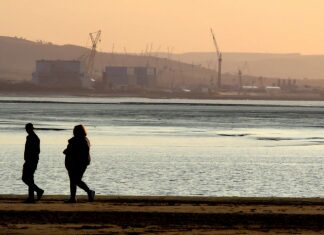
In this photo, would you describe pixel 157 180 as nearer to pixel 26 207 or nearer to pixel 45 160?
pixel 45 160

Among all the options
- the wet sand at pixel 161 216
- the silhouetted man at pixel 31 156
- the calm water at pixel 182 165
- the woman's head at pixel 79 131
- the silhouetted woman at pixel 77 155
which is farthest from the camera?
the calm water at pixel 182 165

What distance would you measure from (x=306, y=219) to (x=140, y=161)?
3681 cm

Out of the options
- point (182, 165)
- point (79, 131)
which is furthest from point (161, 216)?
point (182, 165)

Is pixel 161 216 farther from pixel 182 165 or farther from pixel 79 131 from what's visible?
pixel 182 165

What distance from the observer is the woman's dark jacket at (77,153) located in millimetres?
23391

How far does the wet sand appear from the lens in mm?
18328

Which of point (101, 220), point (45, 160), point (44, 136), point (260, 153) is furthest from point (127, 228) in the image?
point (44, 136)

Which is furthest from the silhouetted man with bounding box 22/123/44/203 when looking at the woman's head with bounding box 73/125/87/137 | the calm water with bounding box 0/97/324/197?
the calm water with bounding box 0/97/324/197

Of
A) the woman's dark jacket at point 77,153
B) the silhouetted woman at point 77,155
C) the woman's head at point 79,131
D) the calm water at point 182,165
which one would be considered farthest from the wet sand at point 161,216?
the calm water at point 182,165

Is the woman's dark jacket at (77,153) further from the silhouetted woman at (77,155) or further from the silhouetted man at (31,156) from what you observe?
the silhouetted man at (31,156)

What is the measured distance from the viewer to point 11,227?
18359 mm

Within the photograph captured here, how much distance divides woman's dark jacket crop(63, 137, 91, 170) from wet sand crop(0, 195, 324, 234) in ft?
2.65

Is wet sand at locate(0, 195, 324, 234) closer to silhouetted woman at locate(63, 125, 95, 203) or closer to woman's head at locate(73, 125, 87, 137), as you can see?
silhouetted woman at locate(63, 125, 95, 203)

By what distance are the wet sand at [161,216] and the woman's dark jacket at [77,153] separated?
0.81 m
